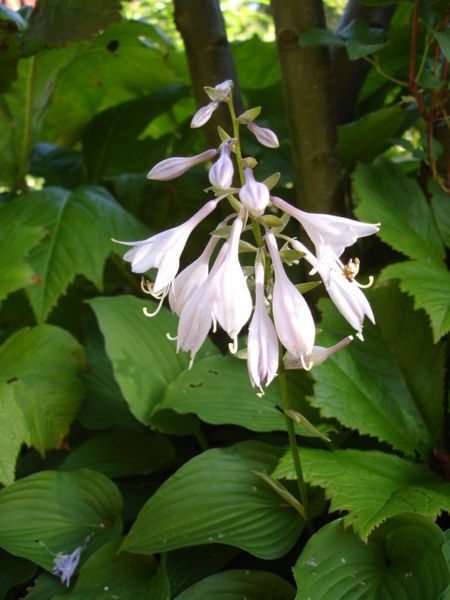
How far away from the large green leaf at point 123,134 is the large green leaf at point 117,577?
1.65 meters

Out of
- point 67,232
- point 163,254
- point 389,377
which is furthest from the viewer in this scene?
point 67,232

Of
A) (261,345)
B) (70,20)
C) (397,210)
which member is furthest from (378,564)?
(70,20)

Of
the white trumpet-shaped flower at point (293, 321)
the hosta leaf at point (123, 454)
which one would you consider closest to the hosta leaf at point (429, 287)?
the white trumpet-shaped flower at point (293, 321)

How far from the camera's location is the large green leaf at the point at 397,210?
1670 millimetres

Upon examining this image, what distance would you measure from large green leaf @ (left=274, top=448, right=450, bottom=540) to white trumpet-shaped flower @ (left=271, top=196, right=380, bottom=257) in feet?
1.50

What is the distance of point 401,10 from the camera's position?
7.30 ft

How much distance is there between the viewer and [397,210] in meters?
1.77

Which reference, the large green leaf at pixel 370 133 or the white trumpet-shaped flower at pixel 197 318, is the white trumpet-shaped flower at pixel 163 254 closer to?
the white trumpet-shaped flower at pixel 197 318

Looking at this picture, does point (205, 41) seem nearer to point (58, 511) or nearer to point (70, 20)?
point (70, 20)

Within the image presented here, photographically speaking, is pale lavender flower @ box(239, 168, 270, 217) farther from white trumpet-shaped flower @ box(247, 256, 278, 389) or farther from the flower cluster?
white trumpet-shaped flower @ box(247, 256, 278, 389)

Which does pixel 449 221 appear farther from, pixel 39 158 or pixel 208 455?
pixel 39 158

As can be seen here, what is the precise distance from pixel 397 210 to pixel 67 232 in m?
0.98

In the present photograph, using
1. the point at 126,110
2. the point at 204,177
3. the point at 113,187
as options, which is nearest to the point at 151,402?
the point at 204,177

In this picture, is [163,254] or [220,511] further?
[220,511]
